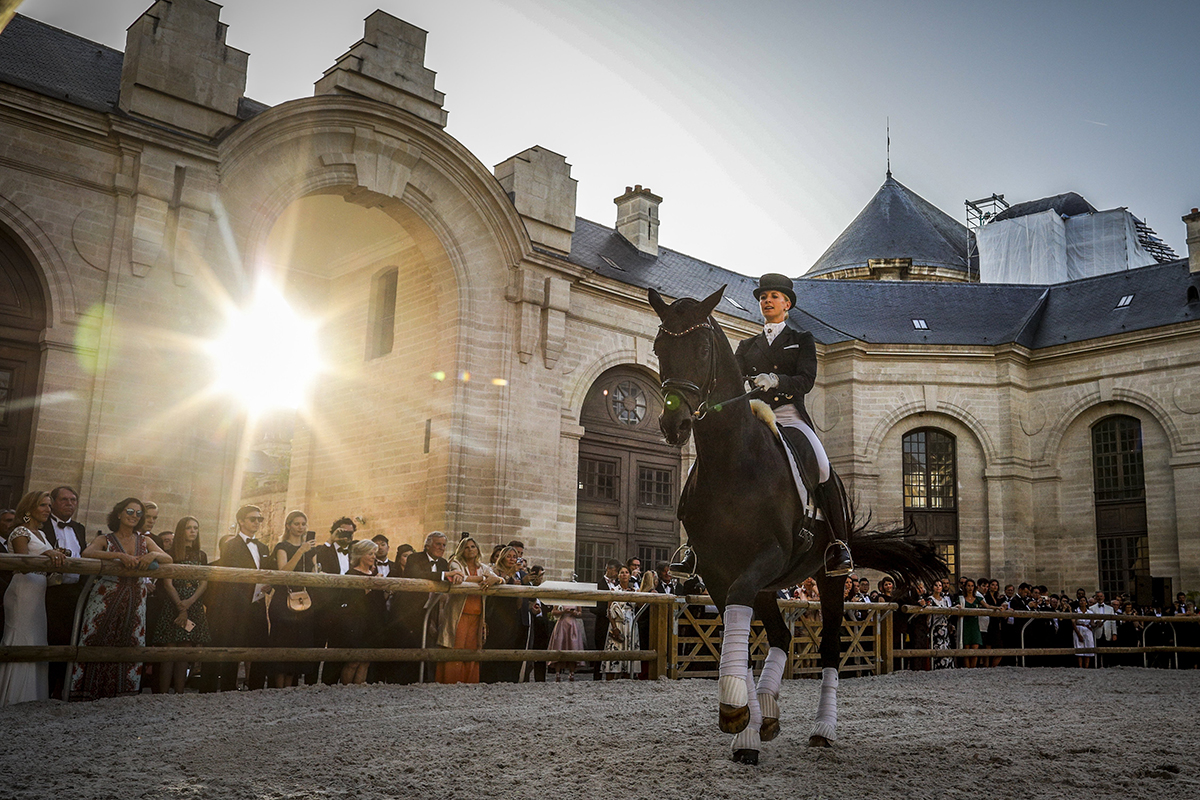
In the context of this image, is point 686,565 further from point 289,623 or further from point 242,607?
point 242,607

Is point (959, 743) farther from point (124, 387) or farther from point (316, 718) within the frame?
point (124, 387)

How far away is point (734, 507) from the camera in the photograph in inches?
210

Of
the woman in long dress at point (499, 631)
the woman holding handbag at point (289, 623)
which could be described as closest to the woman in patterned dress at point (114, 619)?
the woman holding handbag at point (289, 623)

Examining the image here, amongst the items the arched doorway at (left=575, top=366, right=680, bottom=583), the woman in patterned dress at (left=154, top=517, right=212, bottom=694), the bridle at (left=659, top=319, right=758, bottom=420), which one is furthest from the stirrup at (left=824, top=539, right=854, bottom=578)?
the arched doorway at (left=575, top=366, right=680, bottom=583)

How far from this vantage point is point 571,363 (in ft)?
64.9

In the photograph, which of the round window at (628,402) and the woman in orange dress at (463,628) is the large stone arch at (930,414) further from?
the woman in orange dress at (463,628)

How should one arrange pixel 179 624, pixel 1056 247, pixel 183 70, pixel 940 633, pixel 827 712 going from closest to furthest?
pixel 827 712, pixel 179 624, pixel 183 70, pixel 940 633, pixel 1056 247

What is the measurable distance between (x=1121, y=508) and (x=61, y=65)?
23606mm

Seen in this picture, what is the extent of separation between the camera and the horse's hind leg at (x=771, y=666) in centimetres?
561

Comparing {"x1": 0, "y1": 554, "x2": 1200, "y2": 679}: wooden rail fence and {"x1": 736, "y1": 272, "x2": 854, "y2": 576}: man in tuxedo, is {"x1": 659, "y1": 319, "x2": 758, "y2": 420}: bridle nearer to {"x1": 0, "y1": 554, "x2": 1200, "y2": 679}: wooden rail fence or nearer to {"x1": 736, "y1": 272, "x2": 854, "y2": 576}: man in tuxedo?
{"x1": 736, "y1": 272, "x2": 854, "y2": 576}: man in tuxedo

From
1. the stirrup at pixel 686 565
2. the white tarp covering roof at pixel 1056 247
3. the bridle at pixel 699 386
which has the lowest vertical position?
the stirrup at pixel 686 565

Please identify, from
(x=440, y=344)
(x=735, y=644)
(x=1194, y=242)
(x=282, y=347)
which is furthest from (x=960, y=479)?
(x=735, y=644)

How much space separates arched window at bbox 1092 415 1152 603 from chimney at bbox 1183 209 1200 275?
394cm

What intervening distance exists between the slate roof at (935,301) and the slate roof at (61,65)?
31.3ft
